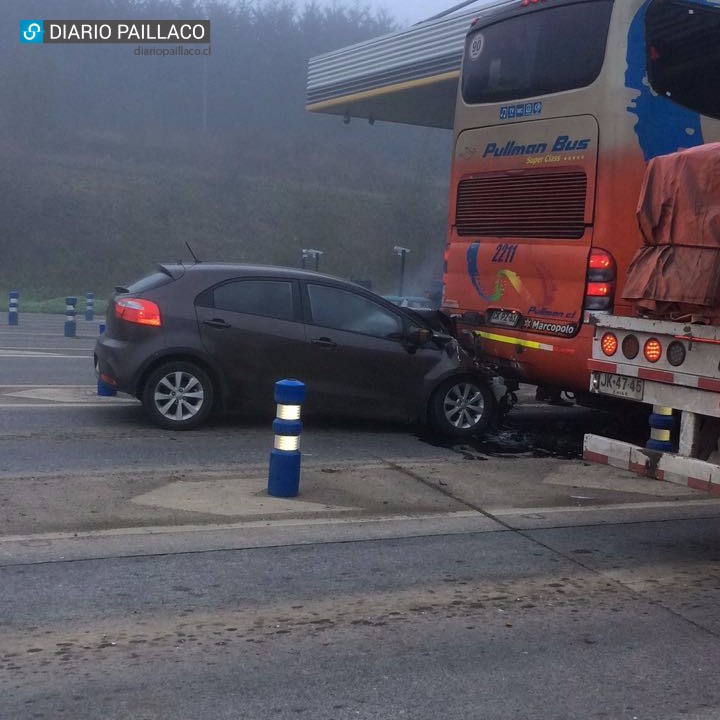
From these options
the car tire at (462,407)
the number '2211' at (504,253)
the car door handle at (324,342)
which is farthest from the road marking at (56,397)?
the number '2211' at (504,253)

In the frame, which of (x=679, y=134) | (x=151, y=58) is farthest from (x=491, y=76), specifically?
(x=151, y=58)

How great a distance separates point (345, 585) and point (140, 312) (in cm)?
489

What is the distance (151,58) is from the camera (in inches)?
3661

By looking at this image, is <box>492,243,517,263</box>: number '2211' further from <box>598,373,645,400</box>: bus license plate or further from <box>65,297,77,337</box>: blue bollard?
<box>65,297,77,337</box>: blue bollard

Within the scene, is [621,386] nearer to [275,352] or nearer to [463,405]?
[463,405]

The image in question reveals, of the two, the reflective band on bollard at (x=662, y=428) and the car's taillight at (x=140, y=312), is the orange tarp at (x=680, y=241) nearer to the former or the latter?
the reflective band on bollard at (x=662, y=428)

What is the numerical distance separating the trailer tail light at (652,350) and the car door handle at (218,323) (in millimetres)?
4736

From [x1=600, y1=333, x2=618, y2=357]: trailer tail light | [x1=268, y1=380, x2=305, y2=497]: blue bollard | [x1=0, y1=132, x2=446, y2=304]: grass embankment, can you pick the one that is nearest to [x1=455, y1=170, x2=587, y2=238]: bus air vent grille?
[x1=600, y1=333, x2=618, y2=357]: trailer tail light

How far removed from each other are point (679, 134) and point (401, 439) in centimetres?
385

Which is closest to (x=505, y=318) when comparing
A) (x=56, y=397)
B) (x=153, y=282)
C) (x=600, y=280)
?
(x=600, y=280)

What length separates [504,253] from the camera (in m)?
10.2

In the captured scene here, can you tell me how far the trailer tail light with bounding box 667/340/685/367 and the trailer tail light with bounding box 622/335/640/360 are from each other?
26 centimetres

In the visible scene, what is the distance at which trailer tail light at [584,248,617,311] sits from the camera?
9047mm

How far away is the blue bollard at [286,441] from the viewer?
24.0 feet
